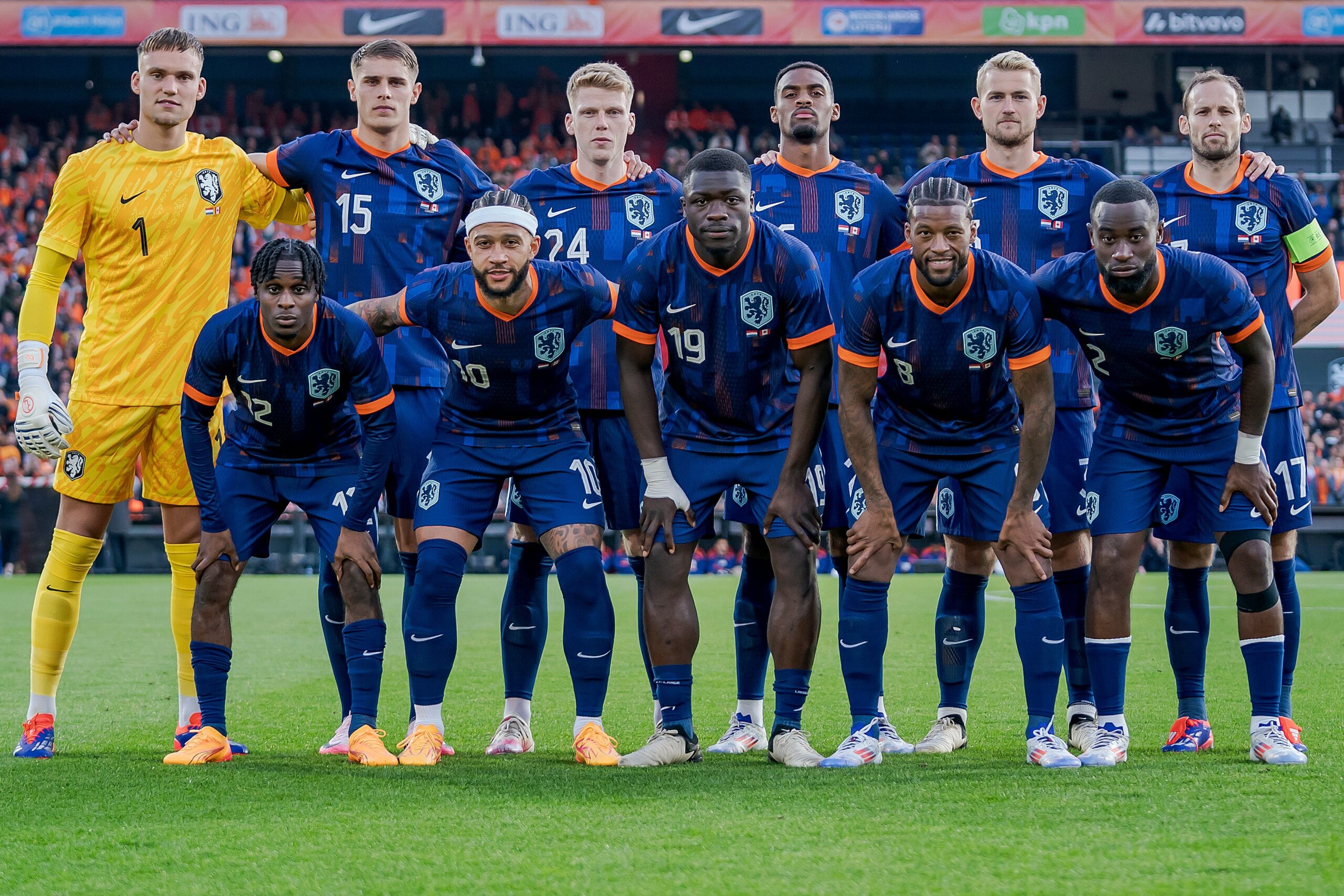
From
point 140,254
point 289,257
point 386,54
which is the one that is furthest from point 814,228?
point 140,254

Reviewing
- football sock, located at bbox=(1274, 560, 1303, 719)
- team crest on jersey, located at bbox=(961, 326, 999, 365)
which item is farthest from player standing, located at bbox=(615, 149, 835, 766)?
football sock, located at bbox=(1274, 560, 1303, 719)

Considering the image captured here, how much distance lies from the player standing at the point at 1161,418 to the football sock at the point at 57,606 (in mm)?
3838

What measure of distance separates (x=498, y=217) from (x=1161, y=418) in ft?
8.26

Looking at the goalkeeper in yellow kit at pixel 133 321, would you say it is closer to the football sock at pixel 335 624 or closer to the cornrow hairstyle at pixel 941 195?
the football sock at pixel 335 624

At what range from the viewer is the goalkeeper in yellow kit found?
18.4ft

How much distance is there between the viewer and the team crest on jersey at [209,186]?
5.79 m

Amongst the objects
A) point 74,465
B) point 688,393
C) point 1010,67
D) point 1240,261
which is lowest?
point 74,465

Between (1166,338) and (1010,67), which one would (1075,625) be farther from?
(1010,67)

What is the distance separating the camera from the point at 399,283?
583 centimetres

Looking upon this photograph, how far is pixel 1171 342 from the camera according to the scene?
16.5 feet

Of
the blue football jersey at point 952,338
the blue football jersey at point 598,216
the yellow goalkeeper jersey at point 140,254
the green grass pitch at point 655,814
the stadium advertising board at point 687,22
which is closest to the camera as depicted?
the green grass pitch at point 655,814

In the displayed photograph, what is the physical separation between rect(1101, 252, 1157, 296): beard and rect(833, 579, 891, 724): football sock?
1310mm

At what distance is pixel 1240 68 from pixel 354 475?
1067 inches

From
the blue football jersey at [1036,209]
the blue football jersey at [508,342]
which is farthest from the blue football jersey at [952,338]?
the blue football jersey at [508,342]
